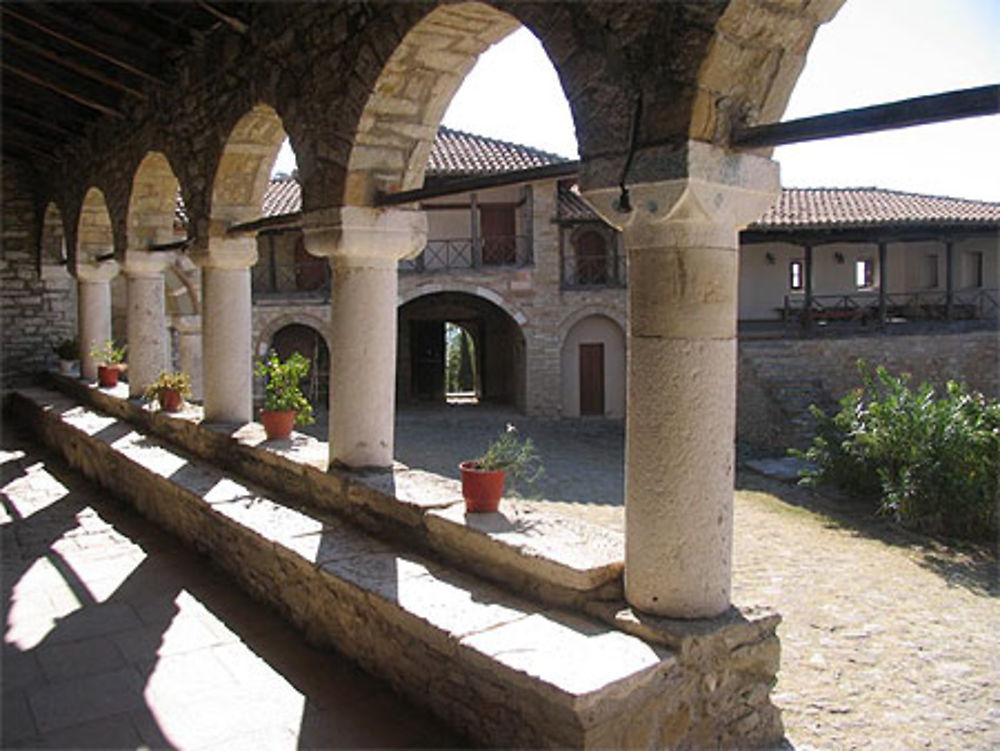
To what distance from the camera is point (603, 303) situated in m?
18.6

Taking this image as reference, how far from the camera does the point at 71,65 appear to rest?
6.90m

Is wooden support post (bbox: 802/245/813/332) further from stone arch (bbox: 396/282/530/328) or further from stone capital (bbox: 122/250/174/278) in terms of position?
stone capital (bbox: 122/250/174/278)

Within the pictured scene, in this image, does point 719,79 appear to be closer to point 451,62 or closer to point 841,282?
point 451,62

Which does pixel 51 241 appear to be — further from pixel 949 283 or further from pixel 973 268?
pixel 973 268

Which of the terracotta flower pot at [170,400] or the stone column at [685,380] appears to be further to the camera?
the terracotta flower pot at [170,400]

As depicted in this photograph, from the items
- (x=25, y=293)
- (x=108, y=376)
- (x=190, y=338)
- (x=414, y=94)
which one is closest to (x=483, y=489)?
(x=414, y=94)

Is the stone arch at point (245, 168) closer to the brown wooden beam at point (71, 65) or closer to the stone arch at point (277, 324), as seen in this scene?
the brown wooden beam at point (71, 65)

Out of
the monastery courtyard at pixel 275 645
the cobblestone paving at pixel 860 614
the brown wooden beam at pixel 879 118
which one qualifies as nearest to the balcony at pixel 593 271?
the cobblestone paving at pixel 860 614

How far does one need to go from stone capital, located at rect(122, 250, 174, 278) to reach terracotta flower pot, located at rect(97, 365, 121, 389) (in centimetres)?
173

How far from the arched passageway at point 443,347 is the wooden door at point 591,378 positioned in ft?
6.79

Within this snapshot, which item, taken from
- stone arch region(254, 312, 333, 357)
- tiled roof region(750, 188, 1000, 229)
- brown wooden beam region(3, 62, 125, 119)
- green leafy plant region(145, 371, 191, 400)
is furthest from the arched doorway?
green leafy plant region(145, 371, 191, 400)

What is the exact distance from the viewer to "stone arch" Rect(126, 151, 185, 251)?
25.4ft

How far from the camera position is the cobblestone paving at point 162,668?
3082 millimetres

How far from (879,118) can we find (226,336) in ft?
17.2
